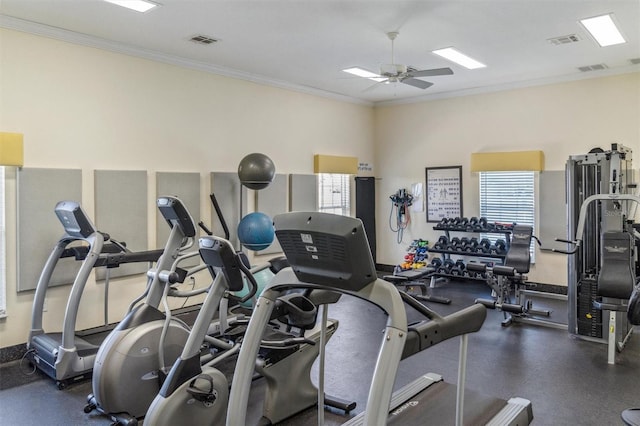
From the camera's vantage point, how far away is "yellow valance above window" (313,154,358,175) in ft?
24.4

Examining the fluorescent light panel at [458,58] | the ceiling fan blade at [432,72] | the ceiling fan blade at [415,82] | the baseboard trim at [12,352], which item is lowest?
the baseboard trim at [12,352]

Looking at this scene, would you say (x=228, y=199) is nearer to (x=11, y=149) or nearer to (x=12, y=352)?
(x=11, y=149)

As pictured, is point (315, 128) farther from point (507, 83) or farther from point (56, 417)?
point (56, 417)

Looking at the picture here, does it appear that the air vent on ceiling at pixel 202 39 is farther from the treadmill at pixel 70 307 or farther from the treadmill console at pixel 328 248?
the treadmill console at pixel 328 248

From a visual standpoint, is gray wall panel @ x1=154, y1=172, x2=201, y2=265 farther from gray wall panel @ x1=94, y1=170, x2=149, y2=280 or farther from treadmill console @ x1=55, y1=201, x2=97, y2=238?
treadmill console @ x1=55, y1=201, x2=97, y2=238

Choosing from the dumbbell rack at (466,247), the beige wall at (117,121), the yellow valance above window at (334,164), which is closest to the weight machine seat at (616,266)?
the dumbbell rack at (466,247)

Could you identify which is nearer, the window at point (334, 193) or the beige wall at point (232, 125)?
the beige wall at point (232, 125)

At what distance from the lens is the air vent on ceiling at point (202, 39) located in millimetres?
4818

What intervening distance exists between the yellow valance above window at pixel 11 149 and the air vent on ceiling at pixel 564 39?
18.1 ft

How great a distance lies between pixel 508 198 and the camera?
7.25 metres

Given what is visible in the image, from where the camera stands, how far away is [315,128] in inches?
296

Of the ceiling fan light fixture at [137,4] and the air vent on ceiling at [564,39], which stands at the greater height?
the air vent on ceiling at [564,39]

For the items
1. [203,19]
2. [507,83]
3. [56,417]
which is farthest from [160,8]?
[507,83]

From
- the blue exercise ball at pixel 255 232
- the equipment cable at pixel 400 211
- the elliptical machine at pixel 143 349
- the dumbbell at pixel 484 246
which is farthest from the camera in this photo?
the equipment cable at pixel 400 211
